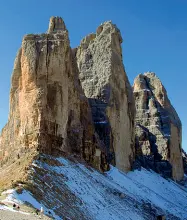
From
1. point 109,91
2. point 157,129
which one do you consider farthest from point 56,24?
point 157,129

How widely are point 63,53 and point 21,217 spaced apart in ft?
80.3

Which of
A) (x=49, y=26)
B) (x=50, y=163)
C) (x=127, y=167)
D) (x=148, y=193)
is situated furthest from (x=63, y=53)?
(x=127, y=167)

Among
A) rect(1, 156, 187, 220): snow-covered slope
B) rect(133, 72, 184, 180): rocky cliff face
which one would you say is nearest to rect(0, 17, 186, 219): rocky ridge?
rect(1, 156, 187, 220): snow-covered slope

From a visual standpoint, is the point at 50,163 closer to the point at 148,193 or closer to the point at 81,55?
the point at 148,193

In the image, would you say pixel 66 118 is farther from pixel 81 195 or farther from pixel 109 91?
pixel 109 91

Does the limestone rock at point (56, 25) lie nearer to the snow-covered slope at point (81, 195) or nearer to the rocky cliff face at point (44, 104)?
the rocky cliff face at point (44, 104)

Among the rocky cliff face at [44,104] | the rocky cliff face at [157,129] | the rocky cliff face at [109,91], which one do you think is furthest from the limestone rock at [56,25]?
the rocky cliff face at [157,129]

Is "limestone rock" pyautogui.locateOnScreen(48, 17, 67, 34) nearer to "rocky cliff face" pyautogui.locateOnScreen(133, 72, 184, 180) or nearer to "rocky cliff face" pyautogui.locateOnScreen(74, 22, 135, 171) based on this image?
"rocky cliff face" pyautogui.locateOnScreen(74, 22, 135, 171)

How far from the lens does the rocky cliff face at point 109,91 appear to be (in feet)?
196

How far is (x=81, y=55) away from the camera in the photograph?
231ft

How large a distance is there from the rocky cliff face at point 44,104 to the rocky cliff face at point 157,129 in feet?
96.9

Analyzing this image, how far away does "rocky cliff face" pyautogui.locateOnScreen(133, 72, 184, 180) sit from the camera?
264 feet

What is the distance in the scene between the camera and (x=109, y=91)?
62.2 meters

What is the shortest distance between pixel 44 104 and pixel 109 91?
2208 centimetres
